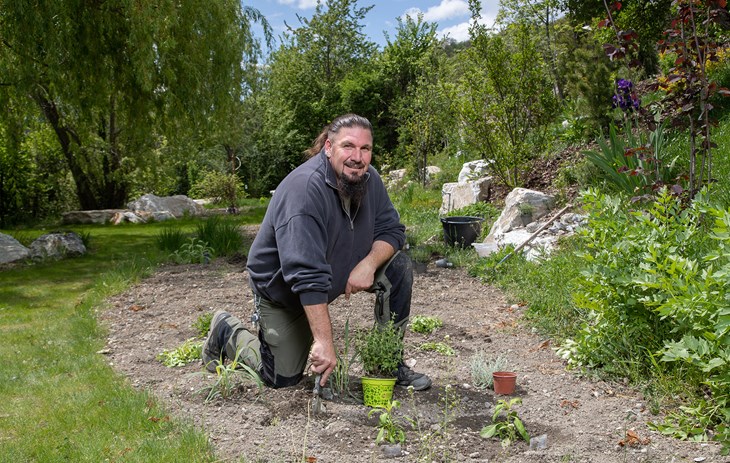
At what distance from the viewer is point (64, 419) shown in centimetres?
346

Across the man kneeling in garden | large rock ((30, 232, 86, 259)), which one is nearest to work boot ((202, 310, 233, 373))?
the man kneeling in garden

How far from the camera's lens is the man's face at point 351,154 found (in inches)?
138

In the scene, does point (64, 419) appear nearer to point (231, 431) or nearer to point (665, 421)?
point (231, 431)

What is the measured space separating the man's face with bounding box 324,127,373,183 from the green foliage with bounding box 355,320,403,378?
816 mm

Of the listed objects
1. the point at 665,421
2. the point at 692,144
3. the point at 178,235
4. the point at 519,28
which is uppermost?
the point at 519,28

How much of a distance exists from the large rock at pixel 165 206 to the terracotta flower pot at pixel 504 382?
12.4 meters

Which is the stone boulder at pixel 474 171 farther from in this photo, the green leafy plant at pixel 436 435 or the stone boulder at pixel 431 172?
the green leafy plant at pixel 436 435

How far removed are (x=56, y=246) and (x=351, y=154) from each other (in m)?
7.31

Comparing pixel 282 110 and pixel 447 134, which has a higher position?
pixel 282 110

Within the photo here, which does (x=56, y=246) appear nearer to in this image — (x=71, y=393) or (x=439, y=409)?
(x=71, y=393)

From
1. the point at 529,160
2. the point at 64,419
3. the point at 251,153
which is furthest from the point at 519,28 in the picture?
the point at 251,153

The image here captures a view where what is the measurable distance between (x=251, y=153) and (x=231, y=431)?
2147 cm

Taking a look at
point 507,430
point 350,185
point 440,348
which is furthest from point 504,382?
point 350,185

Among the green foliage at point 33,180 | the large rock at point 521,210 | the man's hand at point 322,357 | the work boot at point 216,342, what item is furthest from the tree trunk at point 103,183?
the man's hand at point 322,357
